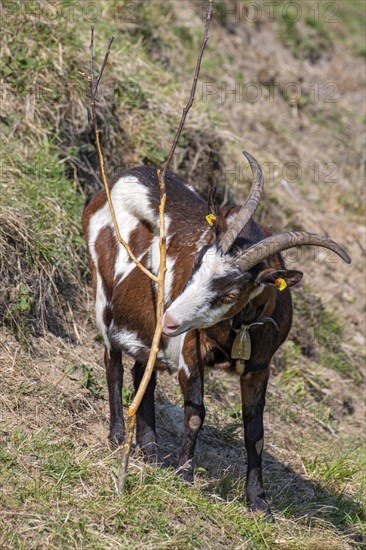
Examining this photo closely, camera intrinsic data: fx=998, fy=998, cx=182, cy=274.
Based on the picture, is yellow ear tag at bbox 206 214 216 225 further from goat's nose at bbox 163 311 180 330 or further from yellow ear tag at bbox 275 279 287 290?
goat's nose at bbox 163 311 180 330

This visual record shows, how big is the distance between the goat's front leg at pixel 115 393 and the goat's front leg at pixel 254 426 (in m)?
0.84

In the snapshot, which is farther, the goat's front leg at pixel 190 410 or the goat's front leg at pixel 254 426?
the goat's front leg at pixel 254 426

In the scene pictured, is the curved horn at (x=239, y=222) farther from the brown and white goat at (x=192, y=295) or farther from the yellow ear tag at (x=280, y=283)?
the yellow ear tag at (x=280, y=283)

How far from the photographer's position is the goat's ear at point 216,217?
5230 millimetres

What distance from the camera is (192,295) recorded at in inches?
195

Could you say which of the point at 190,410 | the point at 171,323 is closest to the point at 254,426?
the point at 190,410

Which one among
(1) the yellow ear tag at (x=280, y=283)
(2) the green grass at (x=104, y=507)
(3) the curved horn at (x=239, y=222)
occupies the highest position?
(3) the curved horn at (x=239, y=222)

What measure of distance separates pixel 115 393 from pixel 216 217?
1467 millimetres

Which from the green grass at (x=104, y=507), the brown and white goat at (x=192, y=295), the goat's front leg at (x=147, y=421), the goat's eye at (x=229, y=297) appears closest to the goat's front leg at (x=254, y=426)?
the brown and white goat at (x=192, y=295)

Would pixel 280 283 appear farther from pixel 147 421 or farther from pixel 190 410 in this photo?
pixel 147 421

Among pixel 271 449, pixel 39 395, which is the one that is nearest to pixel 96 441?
pixel 39 395

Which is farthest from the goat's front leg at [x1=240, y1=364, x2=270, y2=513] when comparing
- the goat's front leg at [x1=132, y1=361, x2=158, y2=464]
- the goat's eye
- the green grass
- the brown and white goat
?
the goat's front leg at [x1=132, y1=361, x2=158, y2=464]

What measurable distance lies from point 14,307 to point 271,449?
204cm

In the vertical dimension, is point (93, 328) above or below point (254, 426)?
below
